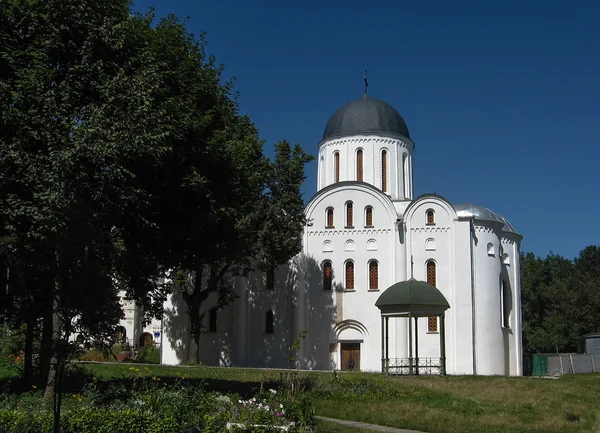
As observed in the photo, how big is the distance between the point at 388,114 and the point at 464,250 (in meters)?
10.8

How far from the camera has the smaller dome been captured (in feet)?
95.0

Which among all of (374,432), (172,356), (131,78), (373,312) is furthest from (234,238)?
(172,356)

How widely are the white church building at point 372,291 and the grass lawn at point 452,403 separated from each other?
478 inches

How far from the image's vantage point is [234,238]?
19.4 meters

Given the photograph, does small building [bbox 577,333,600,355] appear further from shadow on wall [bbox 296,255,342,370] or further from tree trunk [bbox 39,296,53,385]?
tree trunk [bbox 39,296,53,385]

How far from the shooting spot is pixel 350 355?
3809 cm

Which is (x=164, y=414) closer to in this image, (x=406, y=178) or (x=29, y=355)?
(x=29, y=355)

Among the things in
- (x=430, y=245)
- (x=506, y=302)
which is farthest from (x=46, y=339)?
(x=506, y=302)

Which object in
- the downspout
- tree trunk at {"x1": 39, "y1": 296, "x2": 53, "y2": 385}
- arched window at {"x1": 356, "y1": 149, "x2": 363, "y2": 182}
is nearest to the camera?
tree trunk at {"x1": 39, "y1": 296, "x2": 53, "y2": 385}

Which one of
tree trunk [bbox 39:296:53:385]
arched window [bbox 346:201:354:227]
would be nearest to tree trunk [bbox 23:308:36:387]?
Answer: tree trunk [bbox 39:296:53:385]

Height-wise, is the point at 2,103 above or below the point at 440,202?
below

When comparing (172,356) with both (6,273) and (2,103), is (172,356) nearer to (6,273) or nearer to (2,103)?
(6,273)

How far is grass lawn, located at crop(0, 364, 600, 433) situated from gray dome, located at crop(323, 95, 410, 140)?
21273 mm

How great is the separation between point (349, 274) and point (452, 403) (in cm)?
2185
